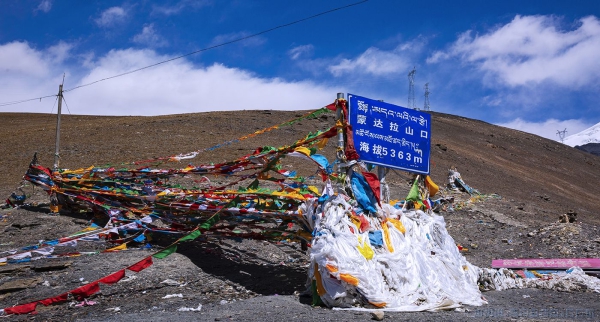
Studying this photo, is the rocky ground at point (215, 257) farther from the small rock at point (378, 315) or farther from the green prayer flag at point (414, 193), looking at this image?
the green prayer flag at point (414, 193)

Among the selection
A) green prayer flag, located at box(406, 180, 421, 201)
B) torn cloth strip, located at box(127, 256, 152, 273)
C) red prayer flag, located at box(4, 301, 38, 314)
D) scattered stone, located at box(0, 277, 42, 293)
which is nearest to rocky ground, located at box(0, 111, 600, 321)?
scattered stone, located at box(0, 277, 42, 293)

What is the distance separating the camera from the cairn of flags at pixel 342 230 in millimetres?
5898

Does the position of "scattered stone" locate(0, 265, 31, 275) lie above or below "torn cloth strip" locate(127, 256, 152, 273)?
below

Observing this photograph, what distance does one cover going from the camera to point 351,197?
22.5 feet

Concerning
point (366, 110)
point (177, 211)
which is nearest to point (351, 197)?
point (366, 110)

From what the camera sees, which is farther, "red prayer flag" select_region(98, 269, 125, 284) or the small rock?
"red prayer flag" select_region(98, 269, 125, 284)

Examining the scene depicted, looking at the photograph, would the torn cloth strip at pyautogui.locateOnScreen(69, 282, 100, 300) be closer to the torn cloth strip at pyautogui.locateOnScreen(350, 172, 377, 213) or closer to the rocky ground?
the rocky ground

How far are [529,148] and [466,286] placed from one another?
138 feet

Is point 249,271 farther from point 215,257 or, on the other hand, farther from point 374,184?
point 374,184

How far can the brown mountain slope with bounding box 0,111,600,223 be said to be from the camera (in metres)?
21.5

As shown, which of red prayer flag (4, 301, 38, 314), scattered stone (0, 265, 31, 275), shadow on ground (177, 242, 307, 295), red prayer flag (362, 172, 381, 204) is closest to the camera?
red prayer flag (4, 301, 38, 314)

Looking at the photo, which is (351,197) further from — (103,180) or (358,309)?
(103,180)

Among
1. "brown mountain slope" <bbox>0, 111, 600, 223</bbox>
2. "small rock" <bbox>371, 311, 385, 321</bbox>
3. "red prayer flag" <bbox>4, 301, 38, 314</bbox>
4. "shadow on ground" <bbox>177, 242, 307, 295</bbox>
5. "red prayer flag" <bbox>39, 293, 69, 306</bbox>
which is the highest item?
"brown mountain slope" <bbox>0, 111, 600, 223</bbox>

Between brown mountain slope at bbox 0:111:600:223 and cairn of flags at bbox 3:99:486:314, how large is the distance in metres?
6.83
